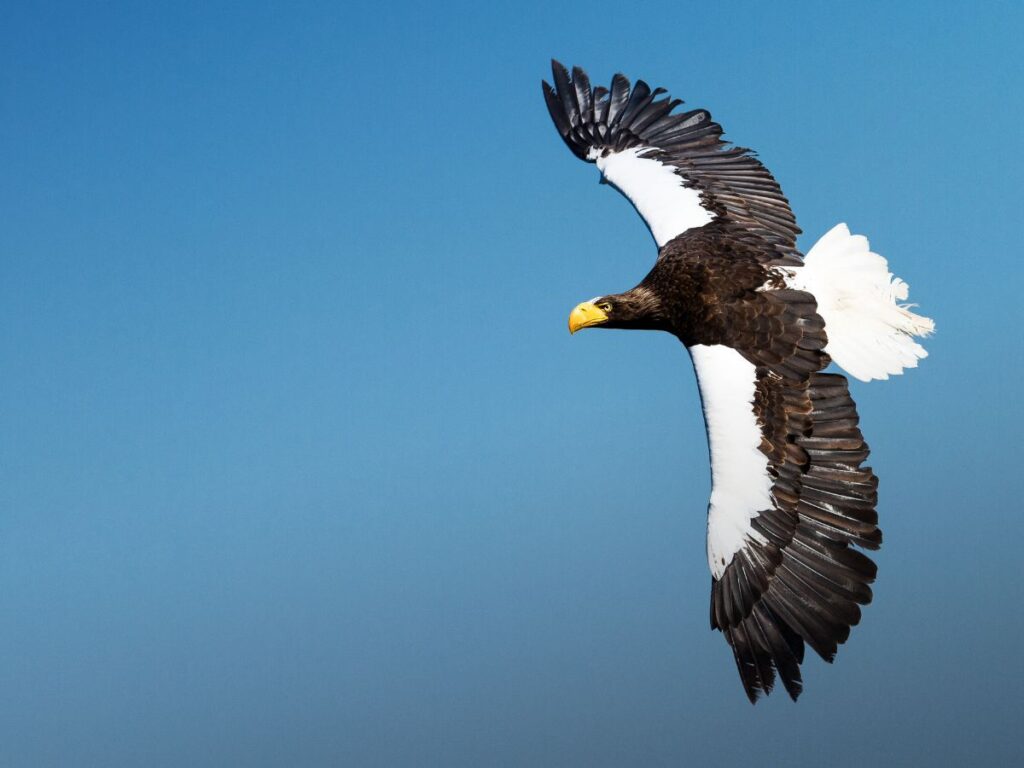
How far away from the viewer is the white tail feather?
33.9 feet

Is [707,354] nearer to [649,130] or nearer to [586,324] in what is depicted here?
[586,324]

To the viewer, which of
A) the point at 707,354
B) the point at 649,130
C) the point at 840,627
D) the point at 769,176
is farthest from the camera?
the point at 649,130

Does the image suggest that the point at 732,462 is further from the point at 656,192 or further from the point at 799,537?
the point at 656,192

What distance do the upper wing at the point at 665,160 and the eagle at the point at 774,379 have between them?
0.02 meters

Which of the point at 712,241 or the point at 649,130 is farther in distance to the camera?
the point at 649,130

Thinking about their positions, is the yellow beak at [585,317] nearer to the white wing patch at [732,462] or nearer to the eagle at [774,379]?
the eagle at [774,379]

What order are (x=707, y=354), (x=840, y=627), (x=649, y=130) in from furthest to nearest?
1. (x=649, y=130)
2. (x=707, y=354)
3. (x=840, y=627)

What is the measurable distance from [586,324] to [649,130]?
2320 mm

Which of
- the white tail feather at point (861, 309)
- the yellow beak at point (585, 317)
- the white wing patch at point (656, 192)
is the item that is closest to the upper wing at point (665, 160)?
the white wing patch at point (656, 192)

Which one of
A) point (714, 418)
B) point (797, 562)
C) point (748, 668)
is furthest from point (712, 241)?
point (748, 668)

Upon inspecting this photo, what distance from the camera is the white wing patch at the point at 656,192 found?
37.1 feet

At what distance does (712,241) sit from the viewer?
10.9m

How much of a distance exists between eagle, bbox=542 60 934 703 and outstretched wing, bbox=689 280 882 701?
0.01 m

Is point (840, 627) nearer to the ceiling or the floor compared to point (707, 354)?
nearer to the floor
